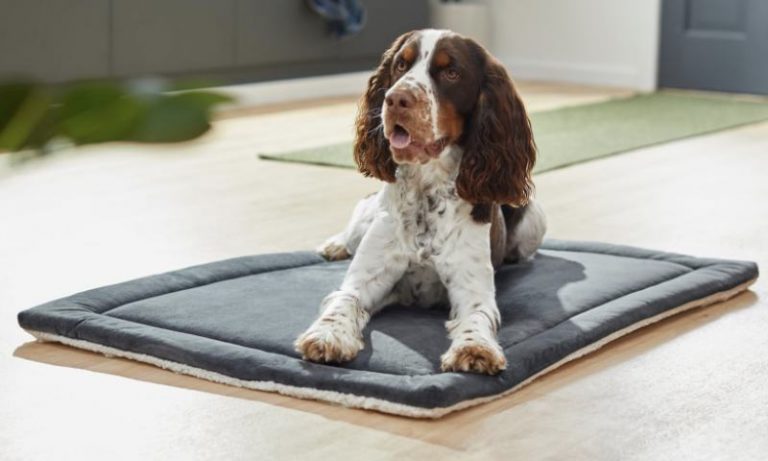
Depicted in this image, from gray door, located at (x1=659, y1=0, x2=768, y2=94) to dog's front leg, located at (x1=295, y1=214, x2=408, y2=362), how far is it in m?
4.92

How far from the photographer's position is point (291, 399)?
6.29 feet

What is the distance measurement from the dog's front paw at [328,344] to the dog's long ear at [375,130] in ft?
1.16

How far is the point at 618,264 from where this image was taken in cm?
274

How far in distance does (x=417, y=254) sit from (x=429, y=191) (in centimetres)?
12

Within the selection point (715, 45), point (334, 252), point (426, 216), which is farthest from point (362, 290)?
point (715, 45)

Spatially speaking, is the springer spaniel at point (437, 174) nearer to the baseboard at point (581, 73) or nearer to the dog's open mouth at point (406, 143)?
the dog's open mouth at point (406, 143)

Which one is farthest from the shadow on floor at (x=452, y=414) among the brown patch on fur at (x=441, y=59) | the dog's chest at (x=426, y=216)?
the brown patch on fur at (x=441, y=59)

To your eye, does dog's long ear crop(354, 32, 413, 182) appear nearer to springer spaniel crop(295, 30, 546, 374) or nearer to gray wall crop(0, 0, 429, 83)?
springer spaniel crop(295, 30, 546, 374)

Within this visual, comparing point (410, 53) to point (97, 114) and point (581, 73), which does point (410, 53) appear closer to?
point (97, 114)

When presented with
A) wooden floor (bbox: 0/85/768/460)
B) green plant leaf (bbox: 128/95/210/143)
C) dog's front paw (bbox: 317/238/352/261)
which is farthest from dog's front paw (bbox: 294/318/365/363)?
green plant leaf (bbox: 128/95/210/143)

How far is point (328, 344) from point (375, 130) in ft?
1.56

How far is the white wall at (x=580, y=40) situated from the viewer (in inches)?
283

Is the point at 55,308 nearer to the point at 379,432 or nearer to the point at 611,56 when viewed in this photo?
the point at 379,432

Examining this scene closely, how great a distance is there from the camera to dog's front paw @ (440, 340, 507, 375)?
195cm
